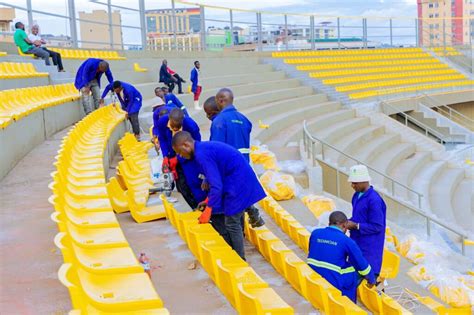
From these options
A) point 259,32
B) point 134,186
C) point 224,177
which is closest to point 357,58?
point 259,32

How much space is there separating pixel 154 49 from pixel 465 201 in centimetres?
1033

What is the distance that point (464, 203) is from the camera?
41.7 ft

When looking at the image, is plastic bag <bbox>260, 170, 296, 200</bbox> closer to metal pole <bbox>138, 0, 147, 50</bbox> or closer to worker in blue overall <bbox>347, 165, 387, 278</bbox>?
worker in blue overall <bbox>347, 165, 387, 278</bbox>

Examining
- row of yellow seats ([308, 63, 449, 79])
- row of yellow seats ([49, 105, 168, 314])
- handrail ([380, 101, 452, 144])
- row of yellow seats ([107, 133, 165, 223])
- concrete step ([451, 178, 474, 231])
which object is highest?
row of yellow seats ([308, 63, 449, 79])

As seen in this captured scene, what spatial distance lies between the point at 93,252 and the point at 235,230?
1678mm

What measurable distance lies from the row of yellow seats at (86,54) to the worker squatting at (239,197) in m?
8.37

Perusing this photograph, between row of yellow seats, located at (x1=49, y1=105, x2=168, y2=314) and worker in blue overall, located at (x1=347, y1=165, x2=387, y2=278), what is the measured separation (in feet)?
6.87

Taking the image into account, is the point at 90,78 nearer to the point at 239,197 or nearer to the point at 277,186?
the point at 277,186

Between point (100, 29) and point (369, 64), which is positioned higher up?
point (100, 29)

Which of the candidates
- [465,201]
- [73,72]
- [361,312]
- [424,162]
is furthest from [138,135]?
[424,162]

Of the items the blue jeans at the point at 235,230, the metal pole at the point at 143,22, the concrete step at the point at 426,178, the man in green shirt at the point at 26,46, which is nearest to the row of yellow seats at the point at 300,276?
the blue jeans at the point at 235,230

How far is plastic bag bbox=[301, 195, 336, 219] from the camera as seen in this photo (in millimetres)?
8031

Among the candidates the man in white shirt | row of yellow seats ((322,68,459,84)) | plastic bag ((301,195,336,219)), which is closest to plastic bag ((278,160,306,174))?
plastic bag ((301,195,336,219))

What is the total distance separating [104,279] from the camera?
2.86m
